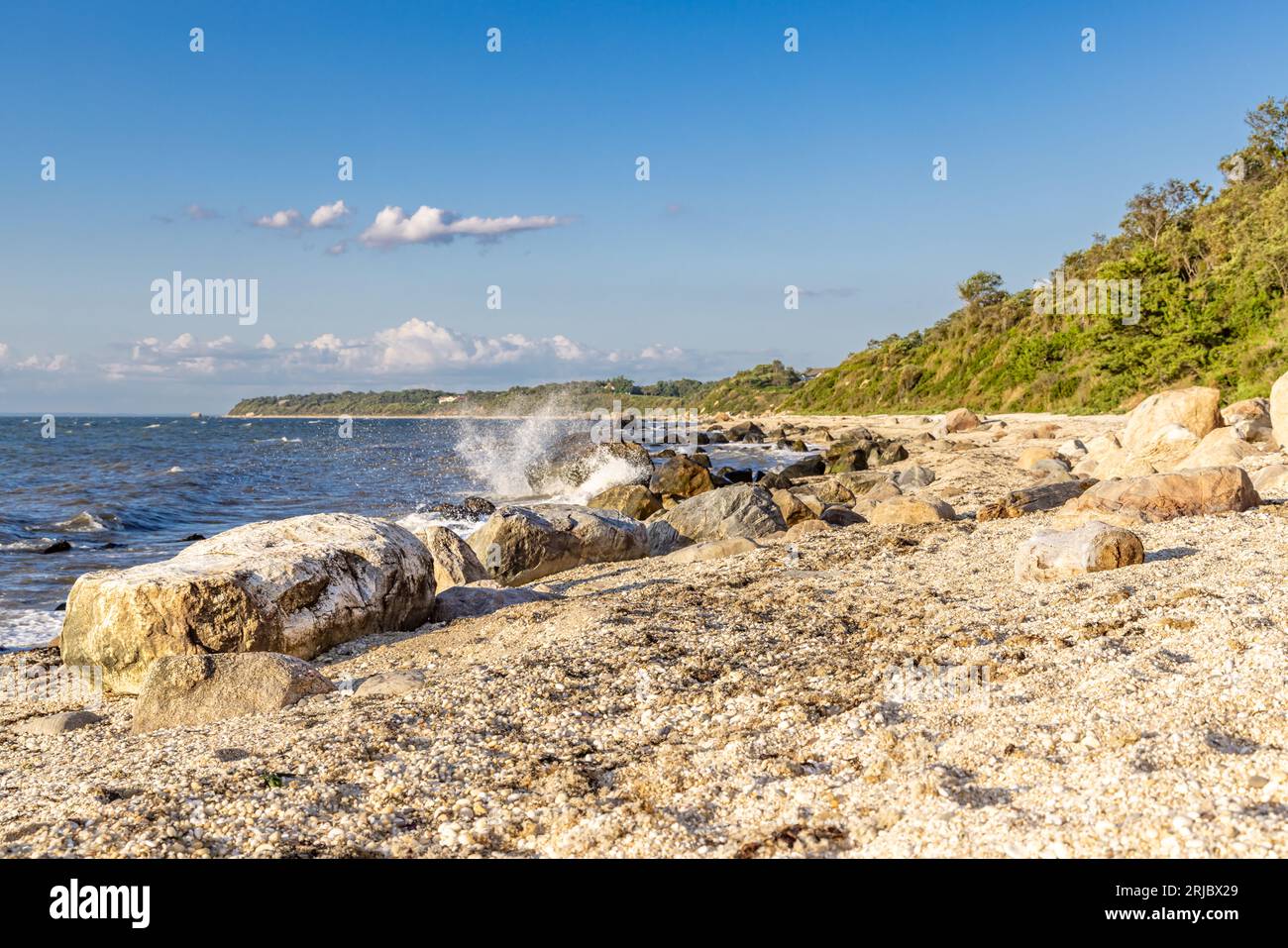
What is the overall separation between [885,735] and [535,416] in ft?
106

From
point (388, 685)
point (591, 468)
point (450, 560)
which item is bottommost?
point (388, 685)

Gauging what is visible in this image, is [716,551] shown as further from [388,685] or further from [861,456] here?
[861,456]

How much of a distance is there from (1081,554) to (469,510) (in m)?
14.0

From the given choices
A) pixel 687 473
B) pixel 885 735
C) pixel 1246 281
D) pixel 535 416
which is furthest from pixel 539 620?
pixel 1246 281

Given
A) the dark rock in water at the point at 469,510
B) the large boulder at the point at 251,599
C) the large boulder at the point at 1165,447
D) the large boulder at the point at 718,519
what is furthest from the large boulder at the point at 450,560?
the large boulder at the point at 1165,447

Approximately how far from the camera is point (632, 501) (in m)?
18.9

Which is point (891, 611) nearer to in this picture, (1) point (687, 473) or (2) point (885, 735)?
(2) point (885, 735)

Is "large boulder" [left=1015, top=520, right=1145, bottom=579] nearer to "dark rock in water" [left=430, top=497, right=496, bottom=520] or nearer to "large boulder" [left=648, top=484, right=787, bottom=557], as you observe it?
"large boulder" [left=648, top=484, right=787, bottom=557]

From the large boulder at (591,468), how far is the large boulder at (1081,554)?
15.2 m

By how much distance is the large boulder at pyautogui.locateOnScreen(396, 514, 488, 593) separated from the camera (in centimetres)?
1116

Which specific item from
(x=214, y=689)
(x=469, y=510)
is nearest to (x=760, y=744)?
(x=214, y=689)

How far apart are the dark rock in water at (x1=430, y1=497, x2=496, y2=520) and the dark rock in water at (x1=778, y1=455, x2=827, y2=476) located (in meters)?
9.32

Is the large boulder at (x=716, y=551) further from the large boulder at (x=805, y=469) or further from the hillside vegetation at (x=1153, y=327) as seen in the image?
the hillside vegetation at (x=1153, y=327)

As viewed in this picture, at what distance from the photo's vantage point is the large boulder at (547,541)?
480 inches
